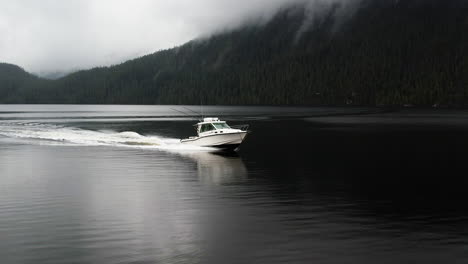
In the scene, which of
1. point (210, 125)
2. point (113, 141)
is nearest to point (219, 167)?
point (210, 125)

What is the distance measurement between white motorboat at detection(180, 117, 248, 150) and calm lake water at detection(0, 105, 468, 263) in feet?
9.86

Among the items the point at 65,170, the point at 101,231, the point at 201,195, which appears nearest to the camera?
the point at 101,231

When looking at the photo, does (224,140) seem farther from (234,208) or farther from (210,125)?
(234,208)

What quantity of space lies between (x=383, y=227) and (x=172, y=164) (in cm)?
2812

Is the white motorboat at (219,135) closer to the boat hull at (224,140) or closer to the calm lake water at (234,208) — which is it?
the boat hull at (224,140)

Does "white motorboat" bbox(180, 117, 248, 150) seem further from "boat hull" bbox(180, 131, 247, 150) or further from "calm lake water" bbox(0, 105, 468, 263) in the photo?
"calm lake water" bbox(0, 105, 468, 263)

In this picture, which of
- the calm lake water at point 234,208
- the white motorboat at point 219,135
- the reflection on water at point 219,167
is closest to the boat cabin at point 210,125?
the white motorboat at point 219,135

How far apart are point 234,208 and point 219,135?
3161cm

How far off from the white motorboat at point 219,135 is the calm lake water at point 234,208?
9.86ft

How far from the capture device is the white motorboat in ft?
193

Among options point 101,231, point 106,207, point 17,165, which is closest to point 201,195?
point 106,207

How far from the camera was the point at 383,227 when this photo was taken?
23.5 meters

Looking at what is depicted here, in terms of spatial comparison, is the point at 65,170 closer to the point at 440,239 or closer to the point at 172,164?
the point at 172,164

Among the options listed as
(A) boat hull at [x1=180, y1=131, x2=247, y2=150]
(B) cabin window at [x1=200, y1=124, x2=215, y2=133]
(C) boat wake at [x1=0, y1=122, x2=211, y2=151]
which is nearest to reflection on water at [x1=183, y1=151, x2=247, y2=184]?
(A) boat hull at [x1=180, y1=131, x2=247, y2=150]
